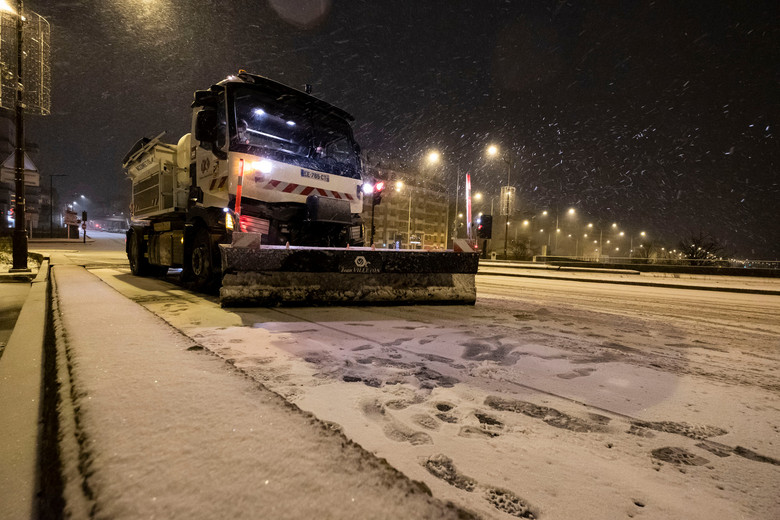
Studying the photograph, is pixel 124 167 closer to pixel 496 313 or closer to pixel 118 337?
pixel 118 337

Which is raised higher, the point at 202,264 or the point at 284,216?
the point at 284,216

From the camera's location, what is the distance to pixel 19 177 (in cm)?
941

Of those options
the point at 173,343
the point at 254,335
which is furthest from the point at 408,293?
the point at 173,343

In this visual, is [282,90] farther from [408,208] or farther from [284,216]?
[408,208]

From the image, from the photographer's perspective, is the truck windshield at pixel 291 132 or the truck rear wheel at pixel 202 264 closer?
the truck windshield at pixel 291 132

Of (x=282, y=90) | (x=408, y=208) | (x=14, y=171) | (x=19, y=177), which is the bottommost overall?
(x=19, y=177)

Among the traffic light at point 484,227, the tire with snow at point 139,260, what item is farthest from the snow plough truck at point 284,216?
the traffic light at point 484,227

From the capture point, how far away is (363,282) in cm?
538

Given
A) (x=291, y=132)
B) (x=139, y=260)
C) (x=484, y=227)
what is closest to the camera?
(x=291, y=132)

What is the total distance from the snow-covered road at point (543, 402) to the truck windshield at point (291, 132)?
253 cm

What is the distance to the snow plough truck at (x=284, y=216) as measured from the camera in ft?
16.0

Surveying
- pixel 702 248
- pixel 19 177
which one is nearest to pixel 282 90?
pixel 19 177

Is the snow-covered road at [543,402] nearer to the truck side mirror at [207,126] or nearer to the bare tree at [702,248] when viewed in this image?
the truck side mirror at [207,126]

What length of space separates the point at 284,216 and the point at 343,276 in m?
1.31
